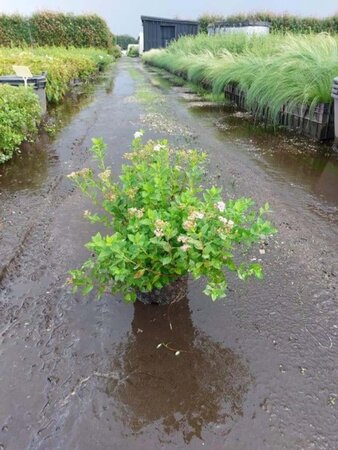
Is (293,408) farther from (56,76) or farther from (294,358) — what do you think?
(56,76)

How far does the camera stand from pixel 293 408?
1513 mm

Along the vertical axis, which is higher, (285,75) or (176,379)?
(285,75)

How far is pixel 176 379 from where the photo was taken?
1.66m

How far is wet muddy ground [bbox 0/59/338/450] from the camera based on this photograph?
145cm

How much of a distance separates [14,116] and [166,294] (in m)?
3.22

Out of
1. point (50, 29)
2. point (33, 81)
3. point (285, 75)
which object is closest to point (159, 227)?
point (285, 75)

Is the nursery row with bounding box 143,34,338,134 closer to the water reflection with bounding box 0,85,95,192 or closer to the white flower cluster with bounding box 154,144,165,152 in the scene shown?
the water reflection with bounding box 0,85,95,192

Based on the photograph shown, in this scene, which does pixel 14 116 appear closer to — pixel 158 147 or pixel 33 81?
pixel 33 81

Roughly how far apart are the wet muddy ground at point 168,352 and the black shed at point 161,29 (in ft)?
108

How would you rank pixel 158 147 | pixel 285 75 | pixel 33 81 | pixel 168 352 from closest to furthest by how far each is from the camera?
1. pixel 168 352
2. pixel 158 147
3. pixel 285 75
4. pixel 33 81

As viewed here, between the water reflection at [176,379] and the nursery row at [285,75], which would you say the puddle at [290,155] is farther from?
the water reflection at [176,379]

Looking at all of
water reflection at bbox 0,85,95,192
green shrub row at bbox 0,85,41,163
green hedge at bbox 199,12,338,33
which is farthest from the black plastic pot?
green hedge at bbox 199,12,338,33

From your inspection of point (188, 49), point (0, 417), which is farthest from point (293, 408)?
point (188, 49)

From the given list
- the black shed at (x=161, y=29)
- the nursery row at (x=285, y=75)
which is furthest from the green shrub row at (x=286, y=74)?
the black shed at (x=161, y=29)
